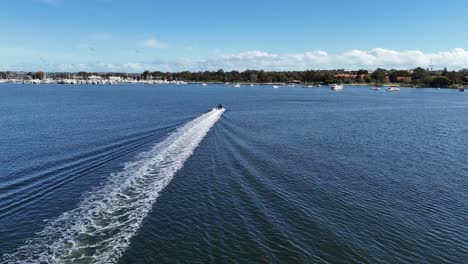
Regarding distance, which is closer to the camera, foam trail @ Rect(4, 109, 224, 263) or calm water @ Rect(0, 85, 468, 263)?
foam trail @ Rect(4, 109, 224, 263)

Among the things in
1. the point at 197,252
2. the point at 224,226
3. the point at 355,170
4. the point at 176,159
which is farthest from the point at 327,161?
the point at 197,252

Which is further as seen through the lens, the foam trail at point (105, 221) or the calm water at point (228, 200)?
the calm water at point (228, 200)

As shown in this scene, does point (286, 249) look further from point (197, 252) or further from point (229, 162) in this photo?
point (229, 162)

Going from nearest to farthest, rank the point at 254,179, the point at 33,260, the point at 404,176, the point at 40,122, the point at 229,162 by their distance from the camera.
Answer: the point at 33,260, the point at 254,179, the point at 404,176, the point at 229,162, the point at 40,122

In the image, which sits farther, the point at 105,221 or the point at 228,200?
the point at 228,200
